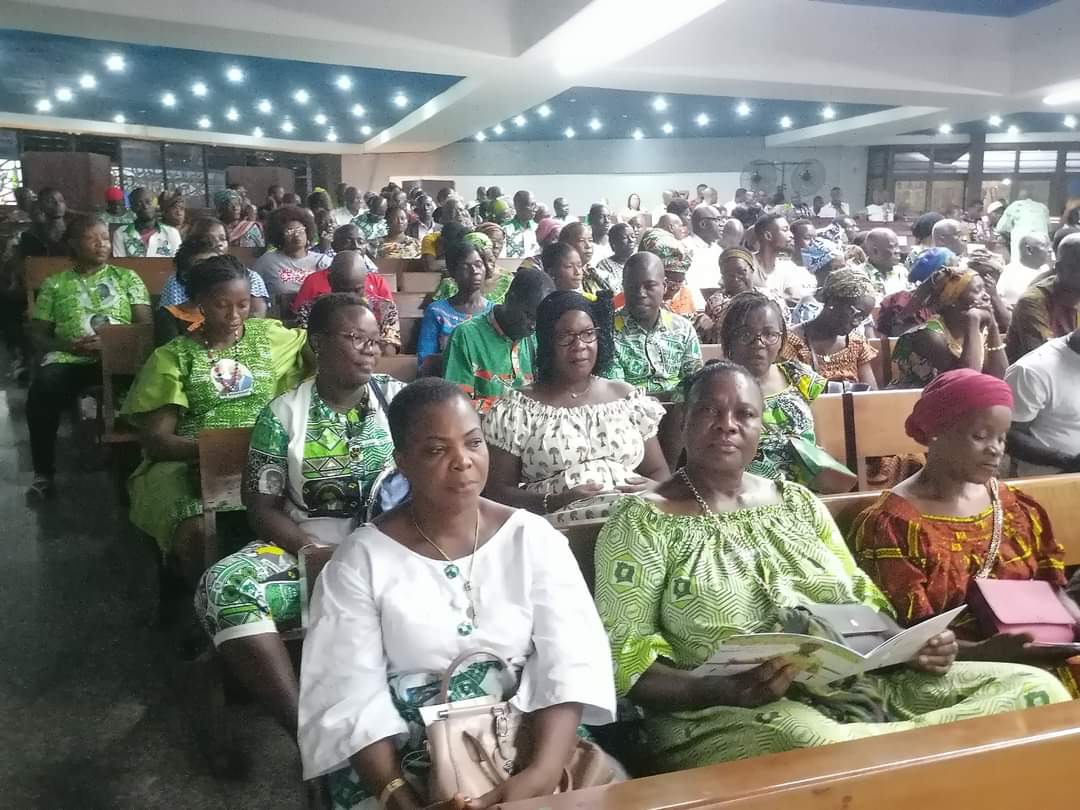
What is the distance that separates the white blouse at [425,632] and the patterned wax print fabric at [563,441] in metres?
0.97

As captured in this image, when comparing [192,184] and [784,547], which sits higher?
[192,184]

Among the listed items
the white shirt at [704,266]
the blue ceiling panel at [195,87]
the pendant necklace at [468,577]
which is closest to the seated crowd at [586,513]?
the pendant necklace at [468,577]

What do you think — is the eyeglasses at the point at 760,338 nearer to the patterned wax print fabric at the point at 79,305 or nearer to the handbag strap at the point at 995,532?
the handbag strap at the point at 995,532

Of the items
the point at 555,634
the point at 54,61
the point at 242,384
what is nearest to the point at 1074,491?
the point at 555,634

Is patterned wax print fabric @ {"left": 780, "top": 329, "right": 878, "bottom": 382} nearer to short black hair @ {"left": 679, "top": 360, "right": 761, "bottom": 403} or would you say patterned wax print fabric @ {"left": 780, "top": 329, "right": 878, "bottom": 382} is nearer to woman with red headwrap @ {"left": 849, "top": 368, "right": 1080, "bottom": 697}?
woman with red headwrap @ {"left": 849, "top": 368, "right": 1080, "bottom": 697}

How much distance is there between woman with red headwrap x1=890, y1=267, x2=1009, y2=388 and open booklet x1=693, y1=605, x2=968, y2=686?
2230 millimetres

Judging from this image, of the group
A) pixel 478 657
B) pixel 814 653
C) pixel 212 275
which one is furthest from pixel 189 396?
pixel 814 653

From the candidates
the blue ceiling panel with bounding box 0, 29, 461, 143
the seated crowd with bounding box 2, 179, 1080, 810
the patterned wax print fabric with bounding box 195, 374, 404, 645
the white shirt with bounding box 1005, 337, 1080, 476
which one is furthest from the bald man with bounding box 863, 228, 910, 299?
the blue ceiling panel with bounding box 0, 29, 461, 143

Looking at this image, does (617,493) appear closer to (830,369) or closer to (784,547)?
(784,547)

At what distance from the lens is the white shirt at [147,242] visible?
7.44 metres

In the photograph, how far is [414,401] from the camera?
67.9 inches

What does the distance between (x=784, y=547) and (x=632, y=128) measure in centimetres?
1851

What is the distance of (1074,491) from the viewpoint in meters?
2.34

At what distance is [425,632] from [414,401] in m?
0.45
